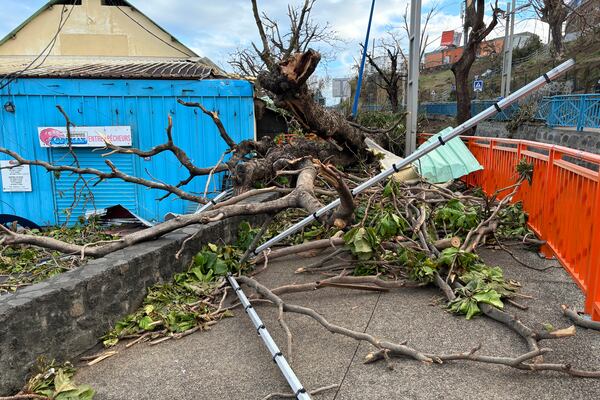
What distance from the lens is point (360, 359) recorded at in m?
2.76

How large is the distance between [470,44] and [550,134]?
3894mm

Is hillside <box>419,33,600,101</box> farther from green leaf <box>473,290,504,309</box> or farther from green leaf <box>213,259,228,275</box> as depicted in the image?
green leaf <box>213,259,228,275</box>

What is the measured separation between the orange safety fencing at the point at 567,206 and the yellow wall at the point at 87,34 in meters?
12.5

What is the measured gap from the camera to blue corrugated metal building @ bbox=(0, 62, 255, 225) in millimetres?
9055

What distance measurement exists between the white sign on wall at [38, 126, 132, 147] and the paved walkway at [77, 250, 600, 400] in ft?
22.9

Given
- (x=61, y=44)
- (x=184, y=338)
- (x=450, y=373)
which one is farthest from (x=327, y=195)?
(x=61, y=44)

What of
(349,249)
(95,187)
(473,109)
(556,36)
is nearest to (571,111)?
(473,109)

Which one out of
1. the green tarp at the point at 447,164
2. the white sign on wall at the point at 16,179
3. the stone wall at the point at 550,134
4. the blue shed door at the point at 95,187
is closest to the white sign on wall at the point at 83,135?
the blue shed door at the point at 95,187

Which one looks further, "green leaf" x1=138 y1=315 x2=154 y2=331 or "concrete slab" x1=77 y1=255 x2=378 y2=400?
"green leaf" x1=138 y1=315 x2=154 y2=331

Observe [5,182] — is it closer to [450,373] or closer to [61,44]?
[61,44]

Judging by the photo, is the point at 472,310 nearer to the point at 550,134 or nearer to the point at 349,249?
the point at 349,249

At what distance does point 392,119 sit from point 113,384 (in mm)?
12072

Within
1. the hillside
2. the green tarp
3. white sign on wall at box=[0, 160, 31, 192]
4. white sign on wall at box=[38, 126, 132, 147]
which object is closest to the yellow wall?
white sign on wall at box=[38, 126, 132, 147]

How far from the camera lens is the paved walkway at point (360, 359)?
2.40m
